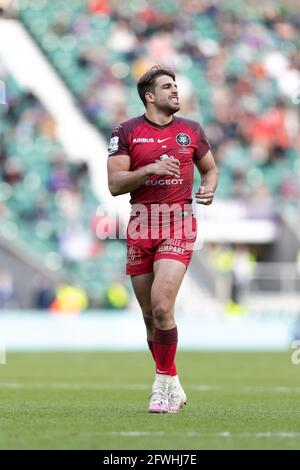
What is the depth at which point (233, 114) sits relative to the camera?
29938 millimetres

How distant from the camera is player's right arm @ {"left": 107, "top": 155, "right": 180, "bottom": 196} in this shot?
8148 mm

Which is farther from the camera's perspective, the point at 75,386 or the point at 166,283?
the point at 75,386

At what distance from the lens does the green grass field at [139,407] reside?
21.4ft

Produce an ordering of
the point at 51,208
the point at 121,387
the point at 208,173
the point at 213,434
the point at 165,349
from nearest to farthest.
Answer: the point at 213,434
the point at 165,349
the point at 208,173
the point at 121,387
the point at 51,208

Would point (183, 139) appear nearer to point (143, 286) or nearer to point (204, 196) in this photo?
point (204, 196)

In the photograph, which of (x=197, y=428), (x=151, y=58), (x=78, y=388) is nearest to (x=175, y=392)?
(x=197, y=428)

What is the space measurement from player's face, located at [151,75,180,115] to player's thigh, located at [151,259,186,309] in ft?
3.62

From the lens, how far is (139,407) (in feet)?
29.3

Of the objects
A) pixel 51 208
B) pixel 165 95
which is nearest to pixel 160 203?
pixel 165 95

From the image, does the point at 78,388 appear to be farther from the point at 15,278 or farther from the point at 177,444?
the point at 15,278

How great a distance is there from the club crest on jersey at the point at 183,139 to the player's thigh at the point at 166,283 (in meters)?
0.86

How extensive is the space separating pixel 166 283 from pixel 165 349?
491 mm

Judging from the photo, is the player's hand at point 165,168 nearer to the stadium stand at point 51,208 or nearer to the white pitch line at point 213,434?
the white pitch line at point 213,434
